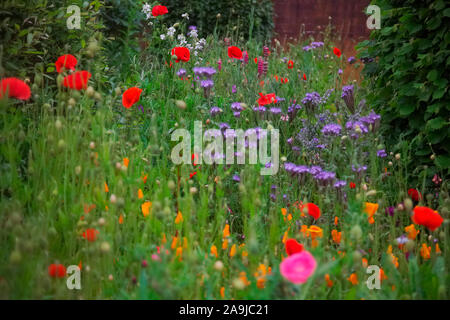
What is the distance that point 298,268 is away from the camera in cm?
137

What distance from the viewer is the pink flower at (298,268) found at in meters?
1.34

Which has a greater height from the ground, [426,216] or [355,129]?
[355,129]

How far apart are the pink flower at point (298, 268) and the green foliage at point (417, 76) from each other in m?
1.64

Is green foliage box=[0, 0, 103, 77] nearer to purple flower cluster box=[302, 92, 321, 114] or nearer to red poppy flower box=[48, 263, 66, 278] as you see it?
red poppy flower box=[48, 263, 66, 278]

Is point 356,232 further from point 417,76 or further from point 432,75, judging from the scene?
point 417,76

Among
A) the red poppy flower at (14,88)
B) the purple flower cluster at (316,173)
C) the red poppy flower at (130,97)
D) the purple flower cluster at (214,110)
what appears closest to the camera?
the red poppy flower at (14,88)

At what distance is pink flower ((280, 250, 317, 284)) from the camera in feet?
4.41

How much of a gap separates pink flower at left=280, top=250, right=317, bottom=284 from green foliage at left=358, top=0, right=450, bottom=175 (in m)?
1.64

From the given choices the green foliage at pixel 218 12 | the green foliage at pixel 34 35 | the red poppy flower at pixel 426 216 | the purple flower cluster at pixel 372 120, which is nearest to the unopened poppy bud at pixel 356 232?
the red poppy flower at pixel 426 216

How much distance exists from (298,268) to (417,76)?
6.76 feet

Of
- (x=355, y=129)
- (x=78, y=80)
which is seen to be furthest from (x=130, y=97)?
(x=355, y=129)

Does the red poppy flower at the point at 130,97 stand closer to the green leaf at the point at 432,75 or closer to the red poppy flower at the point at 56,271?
the red poppy flower at the point at 56,271

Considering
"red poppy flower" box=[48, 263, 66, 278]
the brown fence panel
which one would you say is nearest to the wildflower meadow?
"red poppy flower" box=[48, 263, 66, 278]
